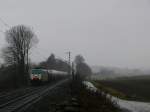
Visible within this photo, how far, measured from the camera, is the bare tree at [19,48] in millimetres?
66469

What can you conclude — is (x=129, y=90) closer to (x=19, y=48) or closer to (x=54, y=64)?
(x=19, y=48)

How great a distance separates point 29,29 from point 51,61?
180ft

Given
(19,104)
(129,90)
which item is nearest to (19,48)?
(129,90)

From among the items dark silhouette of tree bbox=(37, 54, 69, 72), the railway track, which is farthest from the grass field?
dark silhouette of tree bbox=(37, 54, 69, 72)

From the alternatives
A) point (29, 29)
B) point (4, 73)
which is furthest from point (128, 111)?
point (29, 29)

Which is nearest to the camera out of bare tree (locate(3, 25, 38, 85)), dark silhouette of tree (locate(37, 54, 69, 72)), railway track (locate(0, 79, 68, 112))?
railway track (locate(0, 79, 68, 112))

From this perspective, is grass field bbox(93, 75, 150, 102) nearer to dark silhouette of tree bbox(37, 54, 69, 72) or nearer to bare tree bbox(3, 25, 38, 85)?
bare tree bbox(3, 25, 38, 85)

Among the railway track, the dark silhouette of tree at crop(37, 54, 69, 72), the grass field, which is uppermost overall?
the dark silhouette of tree at crop(37, 54, 69, 72)

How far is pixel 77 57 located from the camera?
174250mm

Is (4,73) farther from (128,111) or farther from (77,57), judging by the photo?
(77,57)

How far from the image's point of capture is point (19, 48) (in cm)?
6931

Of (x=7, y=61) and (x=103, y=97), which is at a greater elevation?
(x=7, y=61)

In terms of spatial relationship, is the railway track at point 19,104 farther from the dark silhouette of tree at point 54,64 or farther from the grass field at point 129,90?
the dark silhouette of tree at point 54,64

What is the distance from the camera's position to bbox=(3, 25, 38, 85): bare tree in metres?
66.5
